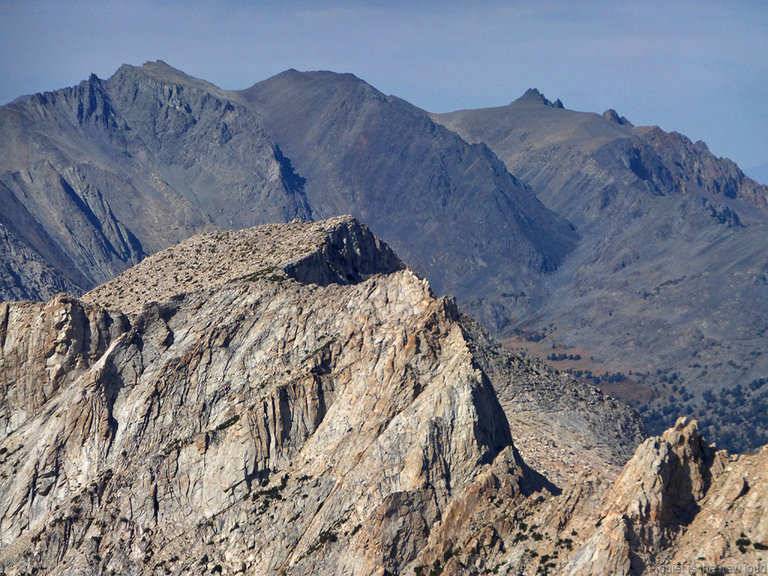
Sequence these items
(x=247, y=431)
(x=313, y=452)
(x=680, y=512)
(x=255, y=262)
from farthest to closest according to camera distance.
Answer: (x=255, y=262)
(x=247, y=431)
(x=313, y=452)
(x=680, y=512)

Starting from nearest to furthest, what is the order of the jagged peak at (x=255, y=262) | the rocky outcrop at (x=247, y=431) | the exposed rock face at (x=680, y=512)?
the exposed rock face at (x=680, y=512) < the rocky outcrop at (x=247, y=431) < the jagged peak at (x=255, y=262)

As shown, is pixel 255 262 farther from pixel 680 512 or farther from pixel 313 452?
pixel 680 512

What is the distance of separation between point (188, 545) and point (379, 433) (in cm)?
1931

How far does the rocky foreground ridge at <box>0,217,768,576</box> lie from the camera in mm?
106188

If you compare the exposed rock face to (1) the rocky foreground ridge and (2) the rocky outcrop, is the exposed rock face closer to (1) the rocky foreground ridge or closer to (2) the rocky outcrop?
(1) the rocky foreground ridge

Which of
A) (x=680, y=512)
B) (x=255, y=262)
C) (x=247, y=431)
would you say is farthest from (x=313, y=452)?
(x=255, y=262)

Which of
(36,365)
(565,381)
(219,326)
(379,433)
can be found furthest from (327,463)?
(565,381)

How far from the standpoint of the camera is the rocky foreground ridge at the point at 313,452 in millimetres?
106188

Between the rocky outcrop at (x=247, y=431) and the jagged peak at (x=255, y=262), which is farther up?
the jagged peak at (x=255, y=262)

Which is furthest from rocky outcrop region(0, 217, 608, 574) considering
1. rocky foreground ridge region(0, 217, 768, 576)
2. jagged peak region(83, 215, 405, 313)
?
jagged peak region(83, 215, 405, 313)

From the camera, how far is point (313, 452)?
129500 mm

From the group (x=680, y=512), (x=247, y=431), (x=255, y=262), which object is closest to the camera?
(x=680, y=512)

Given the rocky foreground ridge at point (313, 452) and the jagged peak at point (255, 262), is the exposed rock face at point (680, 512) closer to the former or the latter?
the rocky foreground ridge at point (313, 452)

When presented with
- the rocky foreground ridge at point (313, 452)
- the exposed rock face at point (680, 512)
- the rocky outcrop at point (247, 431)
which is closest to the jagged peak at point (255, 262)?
the rocky foreground ridge at point (313, 452)
